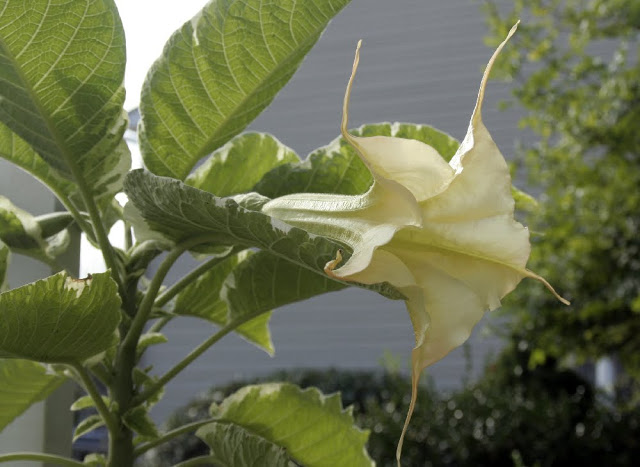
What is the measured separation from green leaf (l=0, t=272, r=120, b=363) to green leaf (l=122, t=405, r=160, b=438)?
3.2 inches

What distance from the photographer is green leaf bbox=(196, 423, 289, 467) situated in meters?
0.50

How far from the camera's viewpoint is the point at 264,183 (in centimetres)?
58

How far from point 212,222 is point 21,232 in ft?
0.71

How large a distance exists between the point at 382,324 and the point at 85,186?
5571mm

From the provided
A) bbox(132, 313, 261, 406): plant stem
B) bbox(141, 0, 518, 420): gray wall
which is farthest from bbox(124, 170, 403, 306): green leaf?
bbox(141, 0, 518, 420): gray wall

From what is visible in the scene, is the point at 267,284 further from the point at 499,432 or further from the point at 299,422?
the point at 499,432

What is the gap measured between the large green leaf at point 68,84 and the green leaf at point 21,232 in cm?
6

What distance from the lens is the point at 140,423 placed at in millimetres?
510

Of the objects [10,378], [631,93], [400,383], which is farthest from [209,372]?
[10,378]

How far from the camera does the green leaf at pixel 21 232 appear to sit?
56 cm

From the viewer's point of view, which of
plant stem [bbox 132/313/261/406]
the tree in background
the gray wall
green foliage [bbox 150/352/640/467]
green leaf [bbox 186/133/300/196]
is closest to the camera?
plant stem [bbox 132/313/261/406]

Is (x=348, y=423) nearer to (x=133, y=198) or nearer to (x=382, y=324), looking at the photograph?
(x=133, y=198)

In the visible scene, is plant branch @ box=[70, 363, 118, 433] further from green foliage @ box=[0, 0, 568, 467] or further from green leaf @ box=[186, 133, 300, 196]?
green leaf @ box=[186, 133, 300, 196]

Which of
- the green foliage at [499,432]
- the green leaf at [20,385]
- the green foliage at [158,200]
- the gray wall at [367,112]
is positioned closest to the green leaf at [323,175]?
the green foliage at [158,200]
